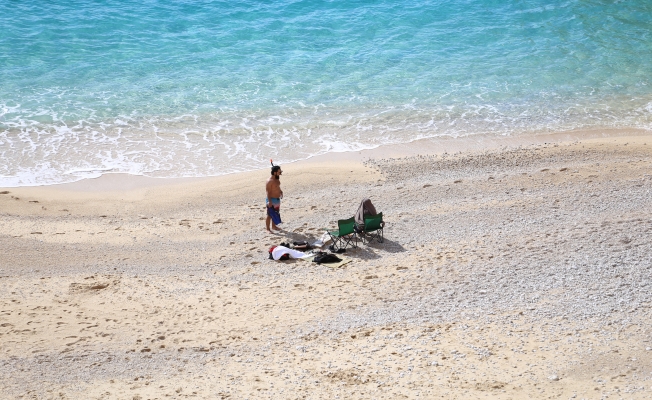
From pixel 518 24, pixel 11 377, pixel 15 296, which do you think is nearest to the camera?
pixel 11 377

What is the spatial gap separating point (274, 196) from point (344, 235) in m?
1.63

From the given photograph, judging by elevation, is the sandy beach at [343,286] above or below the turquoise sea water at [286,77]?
below

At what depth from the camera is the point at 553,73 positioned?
71.5ft

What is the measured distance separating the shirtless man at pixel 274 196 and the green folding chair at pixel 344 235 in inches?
48.8

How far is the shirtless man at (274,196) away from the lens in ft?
40.5

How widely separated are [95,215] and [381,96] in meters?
9.72

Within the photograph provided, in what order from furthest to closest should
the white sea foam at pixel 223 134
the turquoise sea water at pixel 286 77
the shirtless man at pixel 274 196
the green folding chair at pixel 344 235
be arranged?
1. the turquoise sea water at pixel 286 77
2. the white sea foam at pixel 223 134
3. the shirtless man at pixel 274 196
4. the green folding chair at pixel 344 235

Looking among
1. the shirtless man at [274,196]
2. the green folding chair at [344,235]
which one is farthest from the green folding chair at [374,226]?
the shirtless man at [274,196]

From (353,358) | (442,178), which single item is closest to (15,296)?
(353,358)

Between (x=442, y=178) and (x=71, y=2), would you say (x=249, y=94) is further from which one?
(x=71, y=2)

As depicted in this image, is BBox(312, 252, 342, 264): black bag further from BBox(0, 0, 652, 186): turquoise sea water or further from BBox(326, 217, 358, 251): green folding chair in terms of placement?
BBox(0, 0, 652, 186): turquoise sea water

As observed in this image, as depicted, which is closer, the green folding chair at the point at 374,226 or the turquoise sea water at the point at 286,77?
the green folding chair at the point at 374,226

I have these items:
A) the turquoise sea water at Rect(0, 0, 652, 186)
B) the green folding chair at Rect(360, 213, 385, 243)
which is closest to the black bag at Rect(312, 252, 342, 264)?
the green folding chair at Rect(360, 213, 385, 243)

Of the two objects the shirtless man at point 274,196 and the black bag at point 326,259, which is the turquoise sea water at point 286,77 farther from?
the black bag at point 326,259
